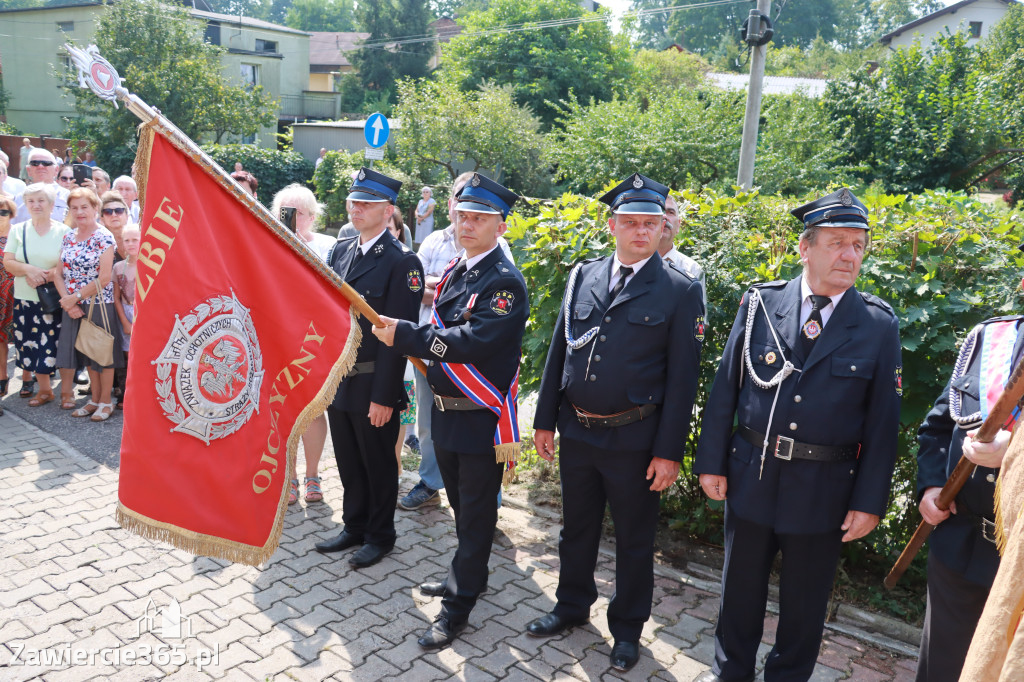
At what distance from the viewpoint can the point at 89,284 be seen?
6.99m

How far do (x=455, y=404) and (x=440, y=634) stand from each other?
109 cm

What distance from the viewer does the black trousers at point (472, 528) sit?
12.9ft

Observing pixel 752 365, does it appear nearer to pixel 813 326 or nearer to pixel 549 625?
pixel 813 326

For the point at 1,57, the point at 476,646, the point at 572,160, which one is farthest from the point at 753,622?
the point at 1,57

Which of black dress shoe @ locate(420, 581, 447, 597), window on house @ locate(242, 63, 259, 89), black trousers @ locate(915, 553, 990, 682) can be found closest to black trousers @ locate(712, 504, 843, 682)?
black trousers @ locate(915, 553, 990, 682)

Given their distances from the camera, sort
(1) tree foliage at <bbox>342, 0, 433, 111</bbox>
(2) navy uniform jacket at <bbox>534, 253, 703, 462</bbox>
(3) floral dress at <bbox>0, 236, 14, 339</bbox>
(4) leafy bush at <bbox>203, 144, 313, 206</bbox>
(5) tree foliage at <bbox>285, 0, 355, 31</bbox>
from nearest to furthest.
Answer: (2) navy uniform jacket at <bbox>534, 253, 703, 462</bbox> → (3) floral dress at <bbox>0, 236, 14, 339</bbox> → (4) leafy bush at <bbox>203, 144, 313, 206</bbox> → (1) tree foliage at <bbox>342, 0, 433, 111</bbox> → (5) tree foliage at <bbox>285, 0, 355, 31</bbox>

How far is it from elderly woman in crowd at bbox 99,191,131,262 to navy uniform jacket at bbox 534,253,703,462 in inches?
207

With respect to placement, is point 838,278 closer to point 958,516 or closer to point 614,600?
point 958,516

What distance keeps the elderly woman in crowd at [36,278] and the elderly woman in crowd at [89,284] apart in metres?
0.15

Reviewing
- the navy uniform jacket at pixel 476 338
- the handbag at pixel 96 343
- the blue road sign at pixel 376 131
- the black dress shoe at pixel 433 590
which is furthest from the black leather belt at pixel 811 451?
the blue road sign at pixel 376 131

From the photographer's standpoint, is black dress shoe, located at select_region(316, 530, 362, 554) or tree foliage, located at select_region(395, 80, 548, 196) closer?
black dress shoe, located at select_region(316, 530, 362, 554)

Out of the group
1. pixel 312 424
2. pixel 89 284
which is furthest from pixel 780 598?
pixel 89 284

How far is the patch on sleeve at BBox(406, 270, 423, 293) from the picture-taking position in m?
4.58

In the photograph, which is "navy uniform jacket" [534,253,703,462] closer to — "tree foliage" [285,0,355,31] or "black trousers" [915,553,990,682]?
"black trousers" [915,553,990,682]
